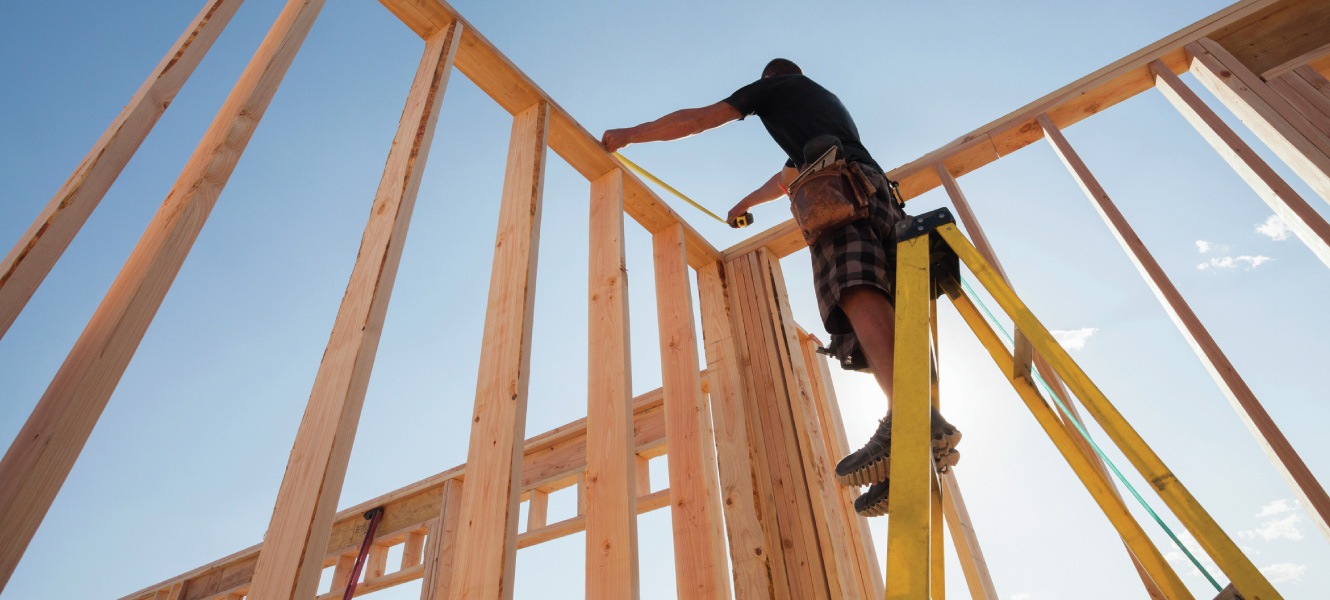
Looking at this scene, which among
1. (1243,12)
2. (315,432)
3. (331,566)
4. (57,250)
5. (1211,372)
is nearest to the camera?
(57,250)

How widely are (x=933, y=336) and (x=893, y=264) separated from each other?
12.4 inches

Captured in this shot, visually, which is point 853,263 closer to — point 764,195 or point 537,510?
point 764,195

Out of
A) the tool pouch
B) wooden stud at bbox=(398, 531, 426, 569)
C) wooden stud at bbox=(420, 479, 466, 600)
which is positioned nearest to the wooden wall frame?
the tool pouch

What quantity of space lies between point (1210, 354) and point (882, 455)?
1602 mm

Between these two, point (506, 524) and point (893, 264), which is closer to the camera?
point (506, 524)

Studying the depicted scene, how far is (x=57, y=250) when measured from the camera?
1067mm

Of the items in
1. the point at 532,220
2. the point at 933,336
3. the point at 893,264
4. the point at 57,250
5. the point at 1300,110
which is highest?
the point at 1300,110

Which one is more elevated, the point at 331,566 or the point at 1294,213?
the point at 331,566

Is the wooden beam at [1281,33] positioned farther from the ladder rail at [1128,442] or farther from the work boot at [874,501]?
the work boot at [874,501]

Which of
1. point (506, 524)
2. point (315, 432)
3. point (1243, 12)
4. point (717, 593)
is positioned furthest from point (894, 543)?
point (1243, 12)

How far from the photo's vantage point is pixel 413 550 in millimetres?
5691

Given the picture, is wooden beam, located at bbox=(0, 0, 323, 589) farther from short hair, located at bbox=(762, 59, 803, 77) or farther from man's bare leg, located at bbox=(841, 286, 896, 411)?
short hair, located at bbox=(762, 59, 803, 77)

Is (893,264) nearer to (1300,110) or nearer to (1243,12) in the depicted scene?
(1300,110)

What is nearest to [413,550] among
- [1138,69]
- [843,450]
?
[843,450]
